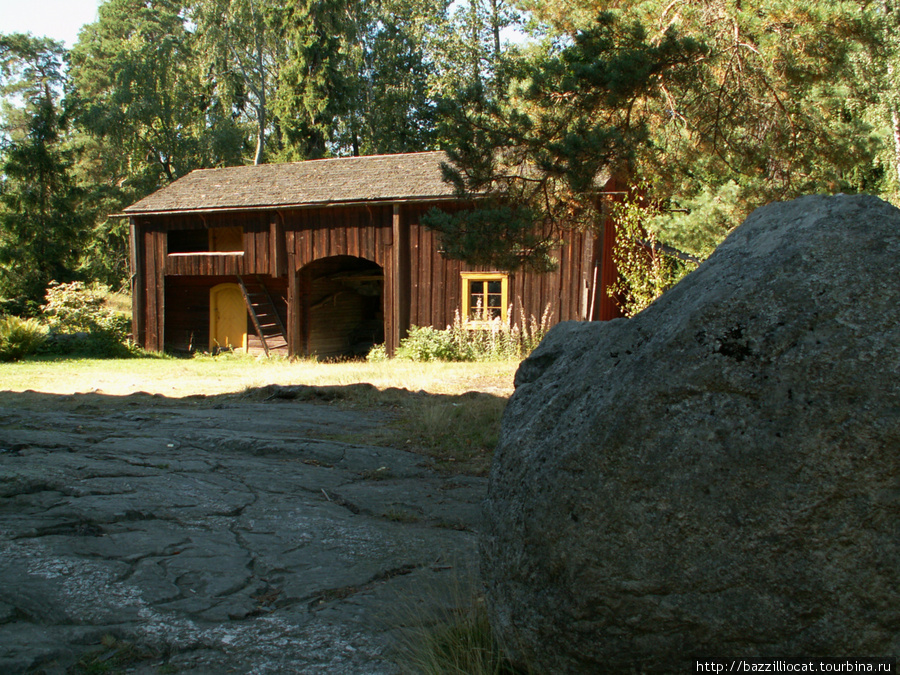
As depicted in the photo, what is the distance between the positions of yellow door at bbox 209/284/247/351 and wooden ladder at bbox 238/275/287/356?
92 cm

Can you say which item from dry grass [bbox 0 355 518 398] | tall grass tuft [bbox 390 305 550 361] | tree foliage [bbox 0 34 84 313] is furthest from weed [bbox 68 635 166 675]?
tree foliage [bbox 0 34 84 313]

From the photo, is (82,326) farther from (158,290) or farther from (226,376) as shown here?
(226,376)

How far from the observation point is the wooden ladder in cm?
2061

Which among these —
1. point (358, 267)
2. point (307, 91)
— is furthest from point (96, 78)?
point (358, 267)

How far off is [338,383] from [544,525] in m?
10.6

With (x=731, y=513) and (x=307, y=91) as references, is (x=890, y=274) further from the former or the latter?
(x=307, y=91)

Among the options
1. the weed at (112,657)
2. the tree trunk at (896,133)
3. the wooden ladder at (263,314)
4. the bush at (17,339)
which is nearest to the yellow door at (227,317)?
the wooden ladder at (263,314)

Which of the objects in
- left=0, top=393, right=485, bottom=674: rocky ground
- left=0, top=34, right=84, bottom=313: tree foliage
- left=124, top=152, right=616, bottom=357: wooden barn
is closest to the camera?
left=0, top=393, right=485, bottom=674: rocky ground

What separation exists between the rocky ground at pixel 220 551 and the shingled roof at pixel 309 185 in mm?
11505

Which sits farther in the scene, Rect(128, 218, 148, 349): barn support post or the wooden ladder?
Rect(128, 218, 148, 349): barn support post

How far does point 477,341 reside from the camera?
17141mm

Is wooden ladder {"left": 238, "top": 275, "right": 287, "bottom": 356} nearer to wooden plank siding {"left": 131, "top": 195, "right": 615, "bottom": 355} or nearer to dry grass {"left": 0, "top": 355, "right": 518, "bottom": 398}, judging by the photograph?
wooden plank siding {"left": 131, "top": 195, "right": 615, "bottom": 355}

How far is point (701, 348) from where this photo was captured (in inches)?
87.4

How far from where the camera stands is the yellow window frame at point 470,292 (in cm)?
1752
